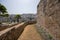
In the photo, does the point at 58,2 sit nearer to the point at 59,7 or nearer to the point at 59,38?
the point at 59,7

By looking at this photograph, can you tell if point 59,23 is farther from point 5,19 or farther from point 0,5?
point 5,19

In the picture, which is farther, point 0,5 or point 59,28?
point 0,5

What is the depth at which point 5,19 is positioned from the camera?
225 ft

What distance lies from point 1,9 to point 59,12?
139ft

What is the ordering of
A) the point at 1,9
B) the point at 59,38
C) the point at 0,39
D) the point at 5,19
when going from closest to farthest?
the point at 0,39 < the point at 59,38 < the point at 1,9 < the point at 5,19

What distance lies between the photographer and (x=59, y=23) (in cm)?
427

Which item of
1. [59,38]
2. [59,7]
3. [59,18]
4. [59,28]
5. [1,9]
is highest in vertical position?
[59,7]

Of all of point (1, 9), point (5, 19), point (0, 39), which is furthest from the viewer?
point (5, 19)

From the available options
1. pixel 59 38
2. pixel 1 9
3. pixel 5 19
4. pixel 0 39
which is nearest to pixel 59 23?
pixel 59 38

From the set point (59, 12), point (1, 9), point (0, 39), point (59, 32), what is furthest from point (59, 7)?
point (1, 9)

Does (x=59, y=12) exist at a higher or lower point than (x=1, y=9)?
higher

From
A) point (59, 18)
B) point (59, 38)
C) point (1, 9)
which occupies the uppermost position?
point (59, 18)

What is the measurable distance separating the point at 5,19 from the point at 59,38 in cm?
6580

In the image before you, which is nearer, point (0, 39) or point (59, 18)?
point (0, 39)
